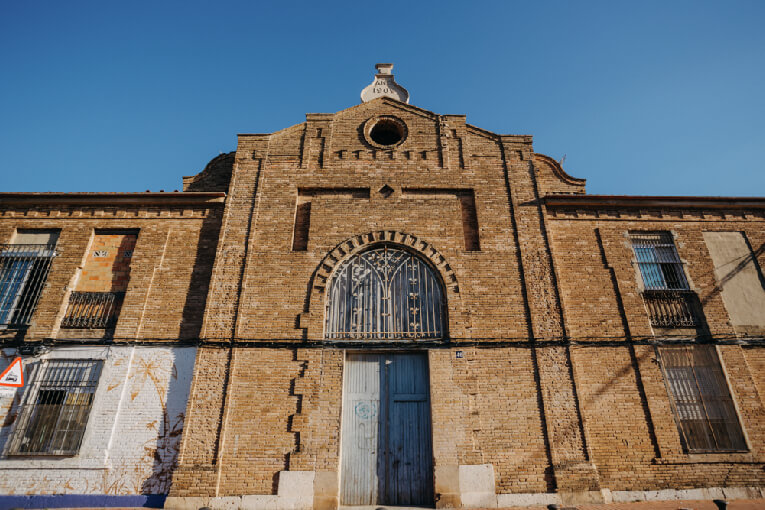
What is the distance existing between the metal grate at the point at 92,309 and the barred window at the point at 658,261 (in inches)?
509

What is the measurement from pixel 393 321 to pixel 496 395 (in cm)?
269

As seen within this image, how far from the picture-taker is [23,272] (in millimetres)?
10227

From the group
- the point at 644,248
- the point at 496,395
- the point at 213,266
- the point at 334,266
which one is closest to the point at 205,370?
the point at 213,266

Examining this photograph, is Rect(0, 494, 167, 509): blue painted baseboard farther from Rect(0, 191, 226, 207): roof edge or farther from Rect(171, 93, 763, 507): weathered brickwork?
Rect(0, 191, 226, 207): roof edge

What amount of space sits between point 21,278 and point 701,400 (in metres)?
16.3

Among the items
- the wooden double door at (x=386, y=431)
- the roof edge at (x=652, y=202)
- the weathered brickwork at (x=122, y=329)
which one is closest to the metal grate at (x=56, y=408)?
the weathered brickwork at (x=122, y=329)

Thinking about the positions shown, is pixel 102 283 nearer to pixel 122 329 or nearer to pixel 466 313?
pixel 122 329

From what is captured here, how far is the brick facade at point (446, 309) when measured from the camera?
8.12 m

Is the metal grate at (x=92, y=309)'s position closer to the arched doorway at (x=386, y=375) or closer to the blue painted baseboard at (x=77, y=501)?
the blue painted baseboard at (x=77, y=501)

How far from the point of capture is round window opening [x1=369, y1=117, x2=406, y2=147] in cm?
1188

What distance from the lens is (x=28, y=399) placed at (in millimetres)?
8805

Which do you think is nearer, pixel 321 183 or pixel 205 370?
pixel 205 370

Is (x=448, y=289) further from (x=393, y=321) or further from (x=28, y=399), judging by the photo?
(x=28, y=399)

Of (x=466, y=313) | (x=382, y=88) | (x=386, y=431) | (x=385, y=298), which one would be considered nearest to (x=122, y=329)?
(x=385, y=298)
